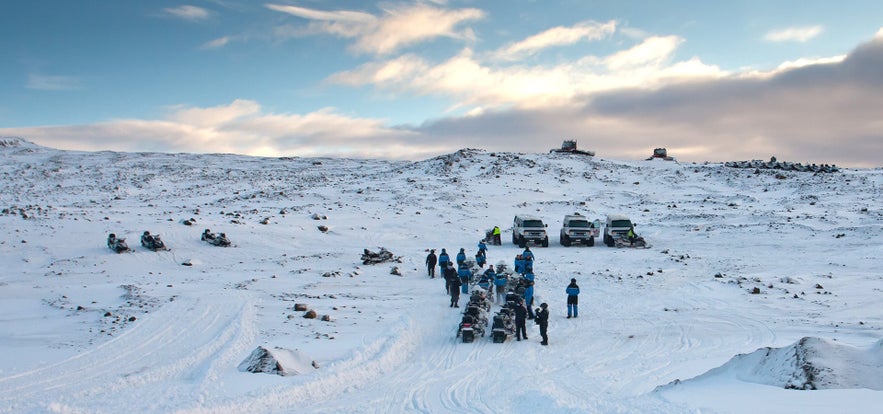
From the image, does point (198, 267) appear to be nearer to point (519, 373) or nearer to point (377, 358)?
point (377, 358)

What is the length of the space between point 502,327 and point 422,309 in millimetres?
3873

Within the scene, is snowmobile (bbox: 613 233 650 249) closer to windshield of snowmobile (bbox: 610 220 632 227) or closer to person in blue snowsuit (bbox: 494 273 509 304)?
windshield of snowmobile (bbox: 610 220 632 227)

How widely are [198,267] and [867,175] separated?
54.3 metres

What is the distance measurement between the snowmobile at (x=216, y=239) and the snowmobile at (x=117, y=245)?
3393mm

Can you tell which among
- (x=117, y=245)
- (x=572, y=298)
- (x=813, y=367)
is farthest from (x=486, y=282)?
(x=117, y=245)

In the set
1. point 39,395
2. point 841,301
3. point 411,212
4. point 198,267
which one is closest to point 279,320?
point 39,395

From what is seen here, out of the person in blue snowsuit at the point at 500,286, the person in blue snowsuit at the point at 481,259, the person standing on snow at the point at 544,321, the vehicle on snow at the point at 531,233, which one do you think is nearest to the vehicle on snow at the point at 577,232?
the vehicle on snow at the point at 531,233

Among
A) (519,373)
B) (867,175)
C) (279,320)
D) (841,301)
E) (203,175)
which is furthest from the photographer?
(203,175)

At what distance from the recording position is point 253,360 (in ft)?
39.1

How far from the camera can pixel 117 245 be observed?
26375mm

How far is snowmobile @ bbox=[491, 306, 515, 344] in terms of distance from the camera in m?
15.3

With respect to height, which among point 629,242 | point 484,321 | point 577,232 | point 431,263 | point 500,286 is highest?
point 577,232

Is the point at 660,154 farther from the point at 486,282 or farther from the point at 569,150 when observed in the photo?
the point at 486,282

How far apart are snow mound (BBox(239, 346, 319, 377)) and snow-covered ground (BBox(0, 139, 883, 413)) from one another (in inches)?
2.8
